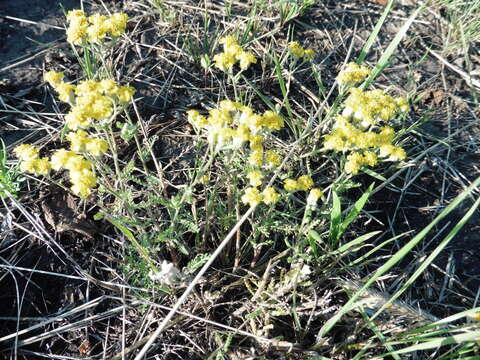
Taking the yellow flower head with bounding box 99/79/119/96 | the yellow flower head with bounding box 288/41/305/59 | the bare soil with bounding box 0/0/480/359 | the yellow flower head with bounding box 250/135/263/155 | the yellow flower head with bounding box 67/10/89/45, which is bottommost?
the bare soil with bounding box 0/0/480/359

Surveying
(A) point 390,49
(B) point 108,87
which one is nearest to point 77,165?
(B) point 108,87

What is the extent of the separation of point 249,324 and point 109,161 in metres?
1.28

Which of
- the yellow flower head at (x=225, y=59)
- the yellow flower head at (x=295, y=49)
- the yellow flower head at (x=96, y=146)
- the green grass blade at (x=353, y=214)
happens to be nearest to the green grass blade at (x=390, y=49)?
the yellow flower head at (x=295, y=49)

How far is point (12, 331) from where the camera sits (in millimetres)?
2109

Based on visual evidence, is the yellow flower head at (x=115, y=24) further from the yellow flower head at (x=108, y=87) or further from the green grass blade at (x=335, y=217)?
the green grass blade at (x=335, y=217)

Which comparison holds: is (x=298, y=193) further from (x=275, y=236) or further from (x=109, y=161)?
(x=109, y=161)

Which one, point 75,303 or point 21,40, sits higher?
point 21,40

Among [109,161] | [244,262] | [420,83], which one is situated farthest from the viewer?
[420,83]

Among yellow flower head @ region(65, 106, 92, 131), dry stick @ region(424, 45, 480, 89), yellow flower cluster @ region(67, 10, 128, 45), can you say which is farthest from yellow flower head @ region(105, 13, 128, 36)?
dry stick @ region(424, 45, 480, 89)

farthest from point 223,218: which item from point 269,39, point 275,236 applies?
point 269,39

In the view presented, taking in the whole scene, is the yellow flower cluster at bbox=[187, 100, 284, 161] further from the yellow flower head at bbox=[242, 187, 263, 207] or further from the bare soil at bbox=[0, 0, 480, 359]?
the bare soil at bbox=[0, 0, 480, 359]

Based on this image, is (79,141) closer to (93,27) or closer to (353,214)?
(93,27)

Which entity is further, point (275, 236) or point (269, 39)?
point (269, 39)

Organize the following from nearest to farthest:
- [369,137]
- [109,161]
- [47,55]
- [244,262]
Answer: [369,137] → [244,262] → [109,161] → [47,55]
